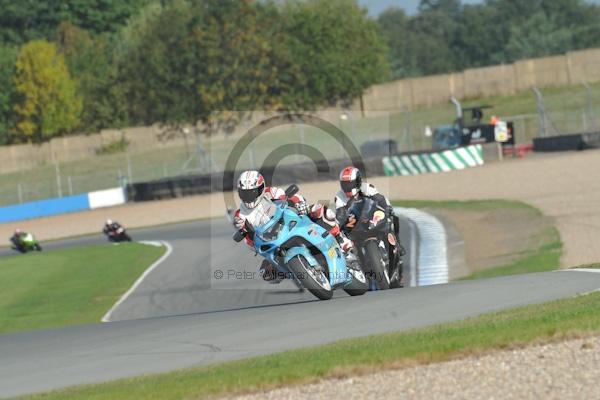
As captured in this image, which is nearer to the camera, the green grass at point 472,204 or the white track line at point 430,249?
the white track line at point 430,249

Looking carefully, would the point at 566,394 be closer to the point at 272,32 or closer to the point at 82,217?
the point at 82,217

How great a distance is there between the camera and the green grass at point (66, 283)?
1762cm

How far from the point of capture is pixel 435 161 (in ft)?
145

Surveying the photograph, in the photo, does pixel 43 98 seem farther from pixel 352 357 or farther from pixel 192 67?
pixel 352 357

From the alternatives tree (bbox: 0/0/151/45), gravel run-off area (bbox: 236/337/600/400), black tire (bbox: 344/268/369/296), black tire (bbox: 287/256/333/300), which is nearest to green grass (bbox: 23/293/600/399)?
gravel run-off area (bbox: 236/337/600/400)

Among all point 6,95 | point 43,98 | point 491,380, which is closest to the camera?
point 491,380

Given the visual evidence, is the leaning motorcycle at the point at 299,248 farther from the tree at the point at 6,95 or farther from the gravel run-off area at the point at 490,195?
the tree at the point at 6,95

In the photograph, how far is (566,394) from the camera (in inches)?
286

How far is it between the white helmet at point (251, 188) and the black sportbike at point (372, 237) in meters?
1.67

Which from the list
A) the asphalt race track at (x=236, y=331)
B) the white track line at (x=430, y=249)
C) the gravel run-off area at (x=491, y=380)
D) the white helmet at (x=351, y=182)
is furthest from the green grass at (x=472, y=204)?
the gravel run-off area at (x=491, y=380)

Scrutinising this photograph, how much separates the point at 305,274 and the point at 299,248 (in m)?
0.29

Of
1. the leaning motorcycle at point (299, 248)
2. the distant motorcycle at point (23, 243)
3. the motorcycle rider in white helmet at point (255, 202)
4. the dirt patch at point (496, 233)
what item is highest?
the motorcycle rider in white helmet at point (255, 202)

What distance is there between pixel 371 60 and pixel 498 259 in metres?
64.4

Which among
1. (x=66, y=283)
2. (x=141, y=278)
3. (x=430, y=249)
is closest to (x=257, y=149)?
(x=66, y=283)
